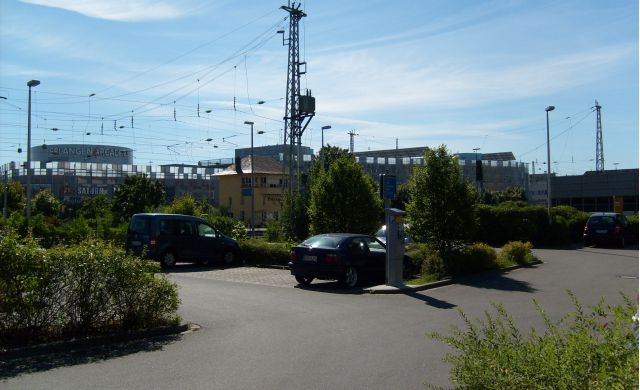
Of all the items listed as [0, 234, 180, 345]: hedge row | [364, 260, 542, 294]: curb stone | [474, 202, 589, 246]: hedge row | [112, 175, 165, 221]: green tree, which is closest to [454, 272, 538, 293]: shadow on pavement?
[364, 260, 542, 294]: curb stone

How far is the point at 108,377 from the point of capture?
6.67m

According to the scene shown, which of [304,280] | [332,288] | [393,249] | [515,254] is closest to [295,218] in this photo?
[515,254]

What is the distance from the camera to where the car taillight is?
14719 mm

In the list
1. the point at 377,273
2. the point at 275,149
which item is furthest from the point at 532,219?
the point at 275,149

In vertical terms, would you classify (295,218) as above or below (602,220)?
above

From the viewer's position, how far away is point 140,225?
2017 cm

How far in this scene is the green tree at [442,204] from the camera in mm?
17516

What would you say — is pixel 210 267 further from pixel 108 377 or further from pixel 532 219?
pixel 532 219

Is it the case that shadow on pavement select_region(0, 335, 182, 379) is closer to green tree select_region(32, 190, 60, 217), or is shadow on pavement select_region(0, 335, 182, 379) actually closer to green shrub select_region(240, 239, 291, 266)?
green shrub select_region(240, 239, 291, 266)

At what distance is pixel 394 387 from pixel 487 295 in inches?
312

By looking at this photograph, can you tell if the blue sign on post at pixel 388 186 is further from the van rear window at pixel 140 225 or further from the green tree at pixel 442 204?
the van rear window at pixel 140 225

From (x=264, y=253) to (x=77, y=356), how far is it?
13.3 m

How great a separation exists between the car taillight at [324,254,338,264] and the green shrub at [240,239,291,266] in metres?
5.71

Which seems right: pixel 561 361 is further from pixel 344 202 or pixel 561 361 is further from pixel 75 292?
pixel 344 202
